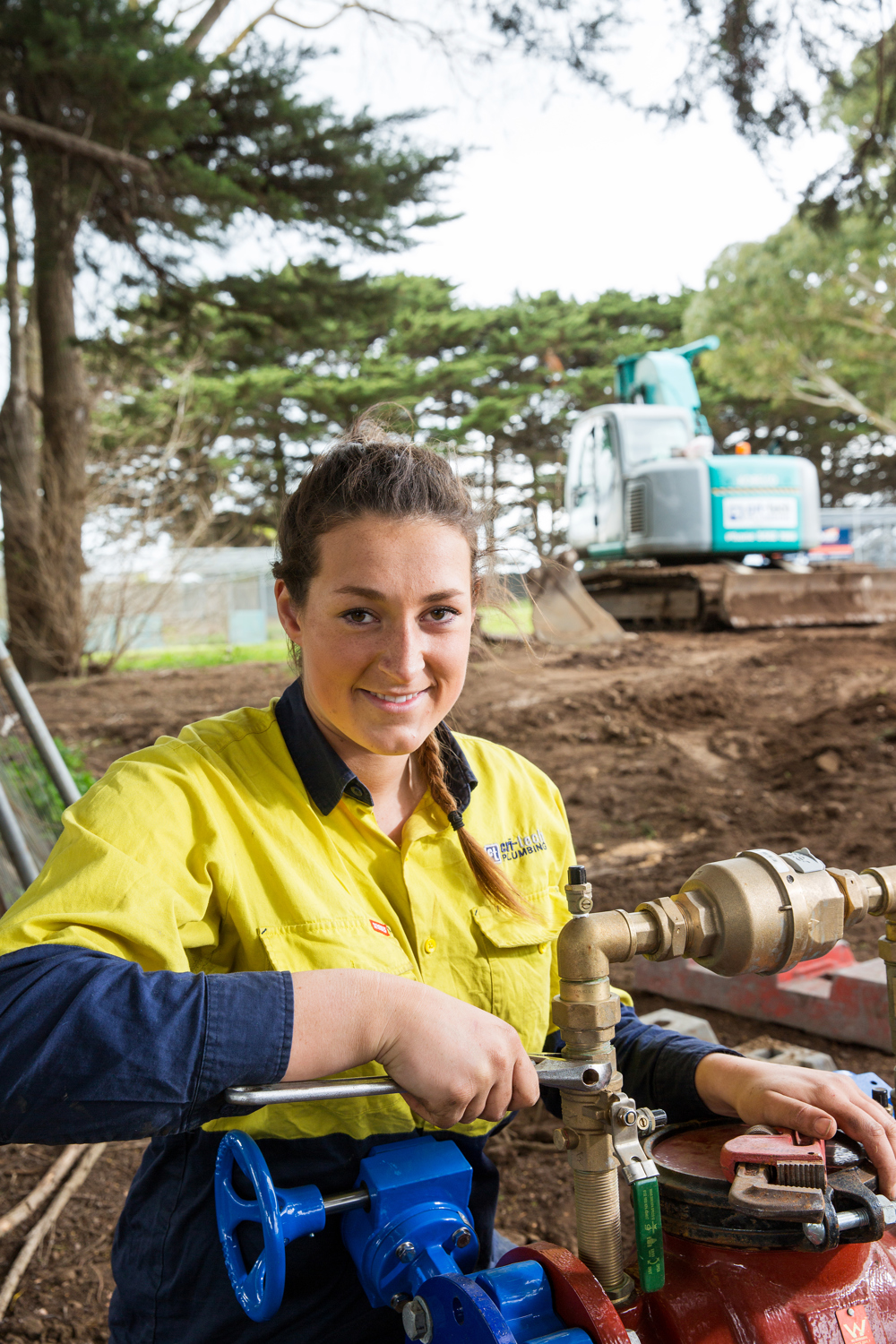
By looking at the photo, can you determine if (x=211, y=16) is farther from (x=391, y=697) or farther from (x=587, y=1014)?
(x=587, y=1014)

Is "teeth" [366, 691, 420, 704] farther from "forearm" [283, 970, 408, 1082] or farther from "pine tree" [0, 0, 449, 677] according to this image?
"pine tree" [0, 0, 449, 677]

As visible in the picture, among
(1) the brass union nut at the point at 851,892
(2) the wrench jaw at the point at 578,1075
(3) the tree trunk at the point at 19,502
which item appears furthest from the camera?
(3) the tree trunk at the point at 19,502

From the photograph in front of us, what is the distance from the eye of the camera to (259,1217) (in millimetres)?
992

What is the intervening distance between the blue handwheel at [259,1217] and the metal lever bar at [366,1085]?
99 mm

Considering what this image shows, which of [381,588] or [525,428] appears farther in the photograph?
[525,428]

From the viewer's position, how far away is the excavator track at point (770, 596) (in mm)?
10570

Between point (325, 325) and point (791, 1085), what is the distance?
9121mm

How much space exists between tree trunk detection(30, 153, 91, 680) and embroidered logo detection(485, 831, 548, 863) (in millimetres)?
9385

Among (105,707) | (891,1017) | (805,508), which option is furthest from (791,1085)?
(805,508)

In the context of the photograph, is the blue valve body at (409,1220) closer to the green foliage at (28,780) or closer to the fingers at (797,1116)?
the fingers at (797,1116)

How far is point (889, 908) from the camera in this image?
1134mm

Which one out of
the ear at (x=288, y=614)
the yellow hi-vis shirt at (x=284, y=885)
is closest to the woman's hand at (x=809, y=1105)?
the yellow hi-vis shirt at (x=284, y=885)

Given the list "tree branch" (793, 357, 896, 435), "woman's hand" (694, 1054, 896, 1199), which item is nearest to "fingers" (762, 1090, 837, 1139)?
"woman's hand" (694, 1054, 896, 1199)

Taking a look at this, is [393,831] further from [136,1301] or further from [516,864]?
[136,1301]
